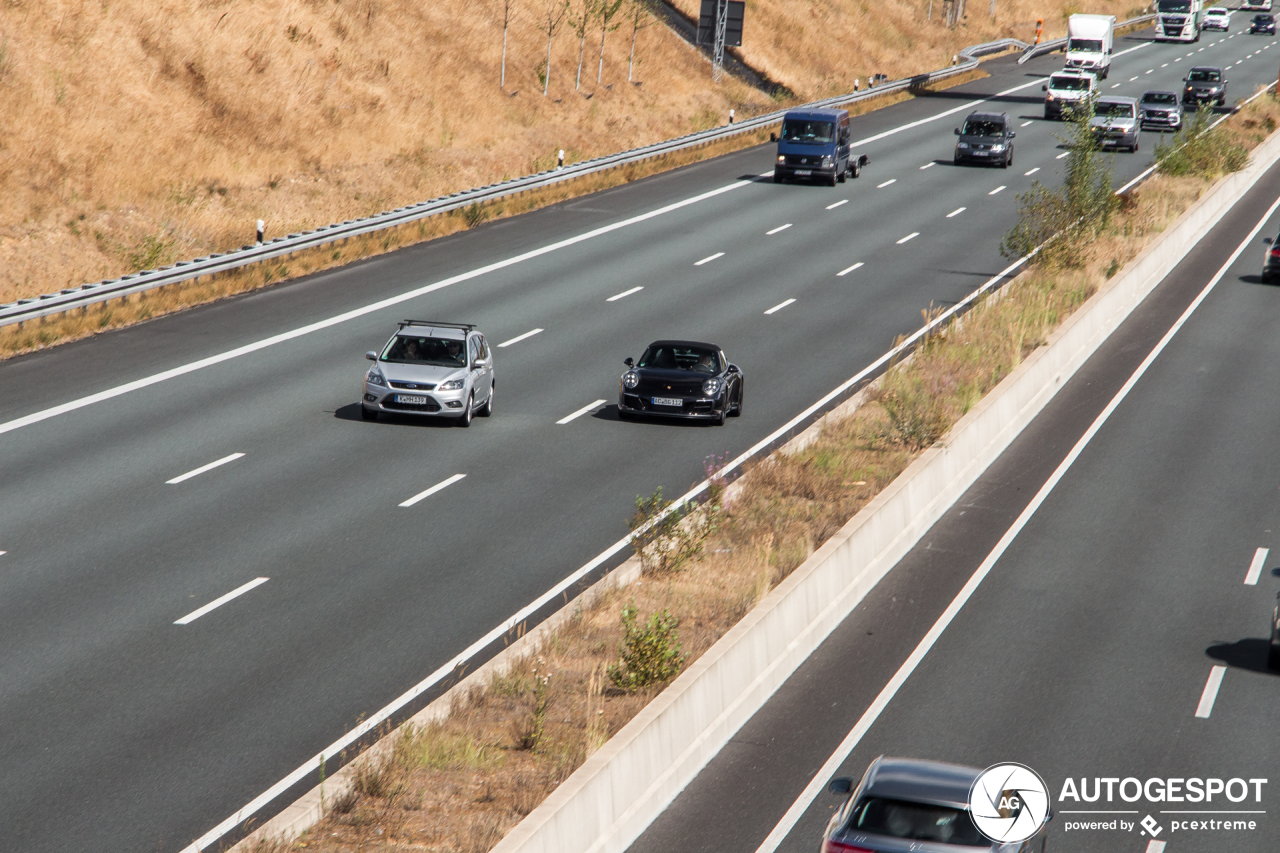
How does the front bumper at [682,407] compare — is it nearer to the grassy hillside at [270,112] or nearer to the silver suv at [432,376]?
the silver suv at [432,376]

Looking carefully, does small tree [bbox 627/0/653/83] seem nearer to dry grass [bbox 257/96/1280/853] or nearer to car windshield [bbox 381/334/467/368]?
dry grass [bbox 257/96/1280/853]

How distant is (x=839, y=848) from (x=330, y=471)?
44.5 ft

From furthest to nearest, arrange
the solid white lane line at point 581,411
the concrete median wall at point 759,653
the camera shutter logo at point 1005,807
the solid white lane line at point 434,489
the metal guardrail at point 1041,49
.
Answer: the metal guardrail at point 1041,49 < the solid white lane line at point 581,411 < the solid white lane line at point 434,489 < the concrete median wall at point 759,653 < the camera shutter logo at point 1005,807

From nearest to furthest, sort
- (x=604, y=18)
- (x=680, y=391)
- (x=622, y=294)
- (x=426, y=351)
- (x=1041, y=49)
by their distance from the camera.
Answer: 1. (x=680, y=391)
2. (x=426, y=351)
3. (x=622, y=294)
4. (x=604, y=18)
5. (x=1041, y=49)

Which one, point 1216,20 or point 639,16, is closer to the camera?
point 639,16

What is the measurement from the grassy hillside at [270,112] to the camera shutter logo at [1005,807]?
29.1 m

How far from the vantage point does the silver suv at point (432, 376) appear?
2530cm

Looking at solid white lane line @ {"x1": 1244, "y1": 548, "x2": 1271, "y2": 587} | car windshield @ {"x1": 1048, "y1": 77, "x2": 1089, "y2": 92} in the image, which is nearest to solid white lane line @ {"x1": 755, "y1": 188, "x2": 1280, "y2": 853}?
solid white lane line @ {"x1": 1244, "y1": 548, "x2": 1271, "y2": 587}

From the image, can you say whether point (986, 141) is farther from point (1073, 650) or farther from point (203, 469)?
point (1073, 650)

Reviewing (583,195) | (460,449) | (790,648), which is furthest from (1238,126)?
(790,648)

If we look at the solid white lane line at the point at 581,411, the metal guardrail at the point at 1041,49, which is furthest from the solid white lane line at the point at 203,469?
the metal guardrail at the point at 1041,49

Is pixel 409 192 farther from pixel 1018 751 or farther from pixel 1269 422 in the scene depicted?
pixel 1018 751

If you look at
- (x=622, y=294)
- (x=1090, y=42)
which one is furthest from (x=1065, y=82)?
(x=622, y=294)

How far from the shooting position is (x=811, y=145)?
5091 cm
